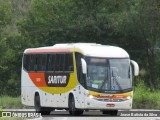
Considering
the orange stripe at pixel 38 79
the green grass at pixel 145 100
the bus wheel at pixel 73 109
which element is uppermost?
the orange stripe at pixel 38 79

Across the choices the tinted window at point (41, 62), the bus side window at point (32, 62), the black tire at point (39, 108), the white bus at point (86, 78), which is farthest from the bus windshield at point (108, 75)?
the bus side window at point (32, 62)

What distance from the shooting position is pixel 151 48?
5669 cm

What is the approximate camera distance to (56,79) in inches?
1249

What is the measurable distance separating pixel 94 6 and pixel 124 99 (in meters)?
31.0

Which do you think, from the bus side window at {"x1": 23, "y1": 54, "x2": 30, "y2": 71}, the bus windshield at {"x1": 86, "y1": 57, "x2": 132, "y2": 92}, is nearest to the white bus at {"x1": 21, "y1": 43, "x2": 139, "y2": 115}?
the bus windshield at {"x1": 86, "y1": 57, "x2": 132, "y2": 92}

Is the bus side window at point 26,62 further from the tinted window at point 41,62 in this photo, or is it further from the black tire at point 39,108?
the black tire at point 39,108

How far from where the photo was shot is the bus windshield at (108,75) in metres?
28.8

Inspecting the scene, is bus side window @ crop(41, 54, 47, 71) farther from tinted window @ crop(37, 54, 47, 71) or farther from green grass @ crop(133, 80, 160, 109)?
green grass @ crop(133, 80, 160, 109)

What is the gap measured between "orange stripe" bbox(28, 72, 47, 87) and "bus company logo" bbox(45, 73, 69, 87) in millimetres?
447

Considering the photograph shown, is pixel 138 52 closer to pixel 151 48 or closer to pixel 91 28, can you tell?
pixel 151 48

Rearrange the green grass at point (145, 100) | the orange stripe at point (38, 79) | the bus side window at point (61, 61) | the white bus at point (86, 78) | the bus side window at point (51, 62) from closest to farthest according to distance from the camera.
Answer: the white bus at point (86, 78)
the bus side window at point (61, 61)
the bus side window at point (51, 62)
the orange stripe at point (38, 79)
the green grass at point (145, 100)

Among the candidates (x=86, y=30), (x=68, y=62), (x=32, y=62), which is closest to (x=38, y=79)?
(x=32, y=62)

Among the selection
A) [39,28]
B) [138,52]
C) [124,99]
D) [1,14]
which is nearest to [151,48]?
[138,52]

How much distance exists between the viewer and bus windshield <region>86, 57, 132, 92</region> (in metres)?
28.8
